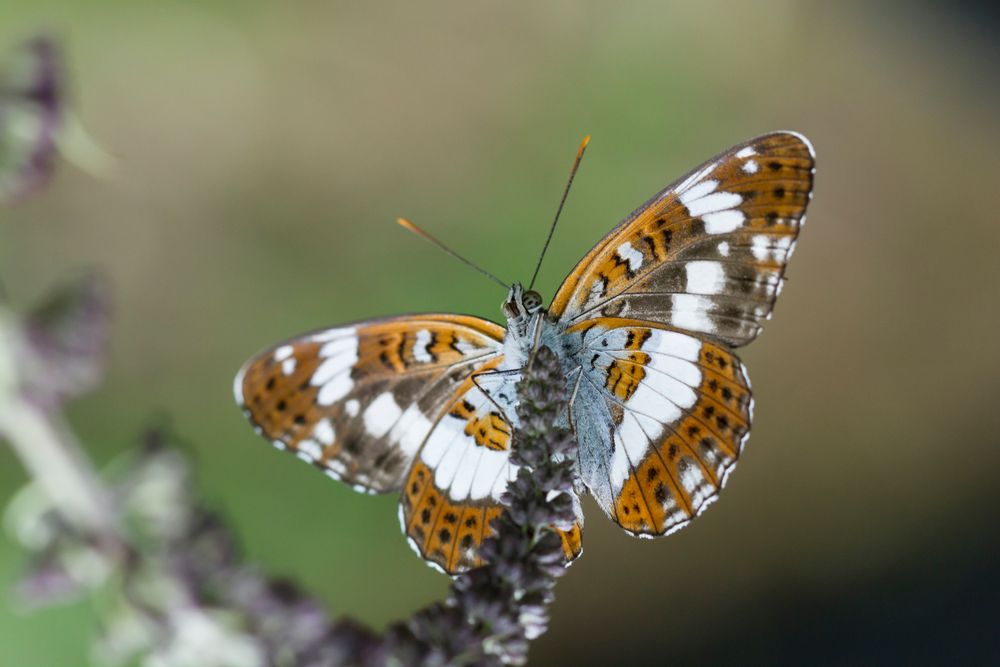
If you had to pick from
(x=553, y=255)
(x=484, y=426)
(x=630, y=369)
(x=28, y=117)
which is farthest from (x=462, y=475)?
A: (x=553, y=255)

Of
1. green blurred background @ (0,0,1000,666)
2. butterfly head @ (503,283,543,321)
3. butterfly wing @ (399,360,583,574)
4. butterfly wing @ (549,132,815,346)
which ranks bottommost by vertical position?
butterfly wing @ (399,360,583,574)

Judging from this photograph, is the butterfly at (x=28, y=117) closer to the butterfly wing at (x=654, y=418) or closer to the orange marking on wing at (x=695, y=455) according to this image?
the butterfly wing at (x=654, y=418)

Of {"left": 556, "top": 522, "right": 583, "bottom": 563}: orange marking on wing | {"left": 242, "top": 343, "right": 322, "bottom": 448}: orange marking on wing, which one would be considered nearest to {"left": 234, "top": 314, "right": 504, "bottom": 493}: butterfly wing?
{"left": 242, "top": 343, "right": 322, "bottom": 448}: orange marking on wing

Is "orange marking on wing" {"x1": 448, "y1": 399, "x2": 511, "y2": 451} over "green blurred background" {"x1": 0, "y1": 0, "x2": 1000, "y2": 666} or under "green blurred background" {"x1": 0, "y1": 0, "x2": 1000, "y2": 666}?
under

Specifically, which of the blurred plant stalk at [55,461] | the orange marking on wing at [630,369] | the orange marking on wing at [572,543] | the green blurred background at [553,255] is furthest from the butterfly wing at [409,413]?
the green blurred background at [553,255]

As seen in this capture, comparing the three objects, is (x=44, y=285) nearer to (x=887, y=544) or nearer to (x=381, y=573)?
(x=381, y=573)

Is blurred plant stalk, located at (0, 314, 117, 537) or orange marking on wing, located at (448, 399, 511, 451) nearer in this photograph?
blurred plant stalk, located at (0, 314, 117, 537)

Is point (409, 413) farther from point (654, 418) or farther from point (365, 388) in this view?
point (654, 418)

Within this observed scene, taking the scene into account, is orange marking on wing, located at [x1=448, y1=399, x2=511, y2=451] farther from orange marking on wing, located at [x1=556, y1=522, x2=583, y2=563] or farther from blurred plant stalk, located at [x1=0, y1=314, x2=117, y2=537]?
blurred plant stalk, located at [x1=0, y1=314, x2=117, y2=537]

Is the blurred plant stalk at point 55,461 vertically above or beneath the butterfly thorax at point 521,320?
beneath
